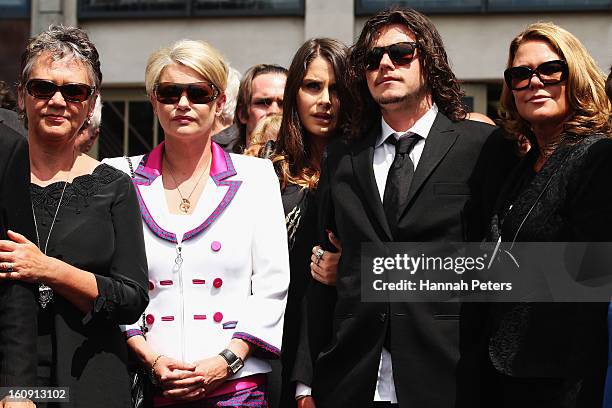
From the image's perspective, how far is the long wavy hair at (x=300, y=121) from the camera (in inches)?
192

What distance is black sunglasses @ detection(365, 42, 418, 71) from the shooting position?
4246mm

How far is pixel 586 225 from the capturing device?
138 inches

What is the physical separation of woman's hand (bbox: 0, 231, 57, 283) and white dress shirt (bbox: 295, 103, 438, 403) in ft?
4.51

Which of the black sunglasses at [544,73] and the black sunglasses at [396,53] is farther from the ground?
the black sunglasses at [396,53]

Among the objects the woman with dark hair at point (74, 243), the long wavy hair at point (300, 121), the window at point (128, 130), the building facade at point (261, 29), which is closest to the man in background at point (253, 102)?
the long wavy hair at point (300, 121)

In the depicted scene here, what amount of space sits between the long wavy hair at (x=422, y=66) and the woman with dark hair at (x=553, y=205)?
272 mm

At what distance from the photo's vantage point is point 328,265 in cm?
427

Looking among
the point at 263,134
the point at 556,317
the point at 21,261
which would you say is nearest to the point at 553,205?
the point at 556,317

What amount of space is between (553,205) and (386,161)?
0.83 m

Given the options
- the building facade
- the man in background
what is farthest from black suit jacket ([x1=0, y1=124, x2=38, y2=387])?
the building facade

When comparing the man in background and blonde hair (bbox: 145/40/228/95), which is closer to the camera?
blonde hair (bbox: 145/40/228/95)

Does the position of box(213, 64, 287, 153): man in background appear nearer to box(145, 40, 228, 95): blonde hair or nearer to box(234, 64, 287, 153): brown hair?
box(234, 64, 287, 153): brown hair

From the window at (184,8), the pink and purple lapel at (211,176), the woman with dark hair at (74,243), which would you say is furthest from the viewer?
the window at (184,8)

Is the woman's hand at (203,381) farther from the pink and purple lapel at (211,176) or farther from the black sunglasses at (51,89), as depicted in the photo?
the black sunglasses at (51,89)
